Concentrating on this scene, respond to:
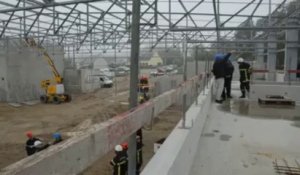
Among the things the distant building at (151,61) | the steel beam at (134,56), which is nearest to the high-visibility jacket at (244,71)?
the steel beam at (134,56)

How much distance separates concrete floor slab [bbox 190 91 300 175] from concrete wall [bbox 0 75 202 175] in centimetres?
213

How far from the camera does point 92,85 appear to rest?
2986 cm

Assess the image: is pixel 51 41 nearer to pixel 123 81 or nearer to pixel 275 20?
pixel 123 81

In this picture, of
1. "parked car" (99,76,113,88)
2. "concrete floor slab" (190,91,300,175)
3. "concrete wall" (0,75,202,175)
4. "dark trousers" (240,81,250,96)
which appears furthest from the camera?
"parked car" (99,76,113,88)

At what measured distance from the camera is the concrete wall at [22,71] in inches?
867

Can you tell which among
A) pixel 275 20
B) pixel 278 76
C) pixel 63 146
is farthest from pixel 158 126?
pixel 63 146

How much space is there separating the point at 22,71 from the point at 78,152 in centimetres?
2354

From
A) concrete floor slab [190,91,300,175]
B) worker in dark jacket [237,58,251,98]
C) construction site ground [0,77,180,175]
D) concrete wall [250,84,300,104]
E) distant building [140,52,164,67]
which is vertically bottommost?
construction site ground [0,77,180,175]

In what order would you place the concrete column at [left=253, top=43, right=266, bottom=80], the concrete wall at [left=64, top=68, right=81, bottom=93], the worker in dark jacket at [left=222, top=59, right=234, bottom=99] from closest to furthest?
1. the worker in dark jacket at [left=222, top=59, right=234, bottom=99]
2. the concrete column at [left=253, top=43, right=266, bottom=80]
3. the concrete wall at [left=64, top=68, right=81, bottom=93]

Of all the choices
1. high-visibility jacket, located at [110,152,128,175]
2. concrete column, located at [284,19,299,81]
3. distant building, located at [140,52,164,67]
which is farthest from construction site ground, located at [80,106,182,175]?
distant building, located at [140,52,164,67]

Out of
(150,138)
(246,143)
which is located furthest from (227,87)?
(246,143)

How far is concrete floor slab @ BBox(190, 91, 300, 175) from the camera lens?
4113mm

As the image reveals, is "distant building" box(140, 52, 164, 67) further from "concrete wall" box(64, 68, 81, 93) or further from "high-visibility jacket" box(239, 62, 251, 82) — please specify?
"high-visibility jacket" box(239, 62, 251, 82)

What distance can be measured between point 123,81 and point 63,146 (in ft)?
108
